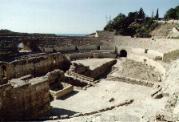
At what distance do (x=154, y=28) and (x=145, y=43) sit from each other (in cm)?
1462

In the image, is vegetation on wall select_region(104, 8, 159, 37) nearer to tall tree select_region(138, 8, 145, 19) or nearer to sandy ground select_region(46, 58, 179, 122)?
tall tree select_region(138, 8, 145, 19)

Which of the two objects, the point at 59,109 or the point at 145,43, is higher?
the point at 145,43

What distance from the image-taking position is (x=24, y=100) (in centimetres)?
1712

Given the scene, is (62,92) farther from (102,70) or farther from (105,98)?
(102,70)

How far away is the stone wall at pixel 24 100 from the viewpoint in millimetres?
16156


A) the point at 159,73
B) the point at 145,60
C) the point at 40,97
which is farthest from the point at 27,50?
the point at 40,97

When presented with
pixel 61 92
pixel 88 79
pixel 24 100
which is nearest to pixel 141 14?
pixel 88 79

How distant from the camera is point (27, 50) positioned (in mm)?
37688

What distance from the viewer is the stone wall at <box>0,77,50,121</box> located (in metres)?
16.2

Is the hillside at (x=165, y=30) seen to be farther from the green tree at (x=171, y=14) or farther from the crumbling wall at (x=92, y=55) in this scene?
the crumbling wall at (x=92, y=55)

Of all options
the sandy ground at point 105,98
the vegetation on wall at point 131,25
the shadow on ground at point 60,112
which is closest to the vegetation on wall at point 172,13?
the vegetation on wall at point 131,25

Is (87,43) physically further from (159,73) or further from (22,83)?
(22,83)

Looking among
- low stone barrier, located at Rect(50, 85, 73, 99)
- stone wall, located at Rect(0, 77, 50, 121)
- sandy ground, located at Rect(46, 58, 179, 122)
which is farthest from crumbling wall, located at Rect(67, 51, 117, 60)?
stone wall, located at Rect(0, 77, 50, 121)

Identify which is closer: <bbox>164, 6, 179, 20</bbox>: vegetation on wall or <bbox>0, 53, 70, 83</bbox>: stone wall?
<bbox>0, 53, 70, 83</bbox>: stone wall
